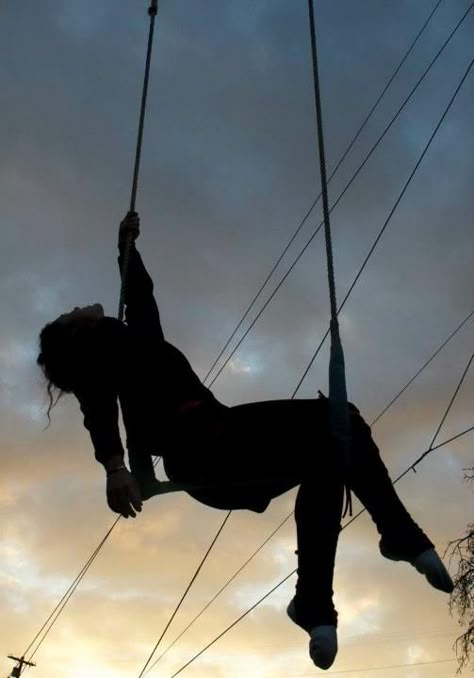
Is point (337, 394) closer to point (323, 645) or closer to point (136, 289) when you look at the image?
point (323, 645)

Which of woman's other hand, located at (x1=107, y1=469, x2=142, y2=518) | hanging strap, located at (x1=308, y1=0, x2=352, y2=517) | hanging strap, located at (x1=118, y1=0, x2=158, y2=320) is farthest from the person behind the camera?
hanging strap, located at (x1=118, y1=0, x2=158, y2=320)

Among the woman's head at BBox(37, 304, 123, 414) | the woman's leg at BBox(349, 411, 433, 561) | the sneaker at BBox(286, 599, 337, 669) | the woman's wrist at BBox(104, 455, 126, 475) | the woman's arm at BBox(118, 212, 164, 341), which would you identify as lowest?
the sneaker at BBox(286, 599, 337, 669)

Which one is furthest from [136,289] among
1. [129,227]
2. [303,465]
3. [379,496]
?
[379,496]

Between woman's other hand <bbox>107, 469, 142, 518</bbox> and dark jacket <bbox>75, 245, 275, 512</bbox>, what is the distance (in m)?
0.10

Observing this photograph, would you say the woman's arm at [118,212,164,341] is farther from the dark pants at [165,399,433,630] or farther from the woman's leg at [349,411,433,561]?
the woman's leg at [349,411,433,561]

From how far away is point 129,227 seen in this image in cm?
283

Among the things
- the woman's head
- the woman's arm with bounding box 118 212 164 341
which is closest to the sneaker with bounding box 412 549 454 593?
the woman's head

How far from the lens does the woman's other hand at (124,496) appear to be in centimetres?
212

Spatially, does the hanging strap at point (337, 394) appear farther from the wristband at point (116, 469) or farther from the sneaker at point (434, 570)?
the wristband at point (116, 469)

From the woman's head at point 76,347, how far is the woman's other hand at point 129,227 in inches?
15.4

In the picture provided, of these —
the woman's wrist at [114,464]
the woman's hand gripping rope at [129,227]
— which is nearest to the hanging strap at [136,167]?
A: the woman's hand gripping rope at [129,227]

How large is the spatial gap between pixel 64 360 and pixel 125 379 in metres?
0.21

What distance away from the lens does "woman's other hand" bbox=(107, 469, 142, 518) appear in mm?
2121

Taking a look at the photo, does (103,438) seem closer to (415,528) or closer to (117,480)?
(117,480)
